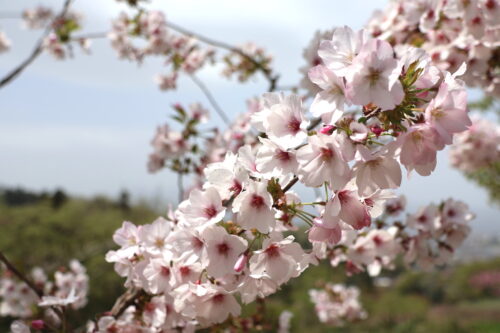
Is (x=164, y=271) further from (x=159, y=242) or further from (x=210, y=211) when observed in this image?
(x=210, y=211)

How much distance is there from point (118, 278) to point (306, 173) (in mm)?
6355

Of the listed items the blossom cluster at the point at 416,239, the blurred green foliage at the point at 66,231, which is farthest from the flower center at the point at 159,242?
the blurred green foliage at the point at 66,231

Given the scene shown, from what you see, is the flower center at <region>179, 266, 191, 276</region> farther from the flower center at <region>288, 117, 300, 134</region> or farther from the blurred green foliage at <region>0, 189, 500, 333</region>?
the blurred green foliage at <region>0, 189, 500, 333</region>

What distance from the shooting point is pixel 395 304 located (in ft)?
33.3

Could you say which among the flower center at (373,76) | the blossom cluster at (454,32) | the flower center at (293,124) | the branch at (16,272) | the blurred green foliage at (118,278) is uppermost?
the blossom cluster at (454,32)

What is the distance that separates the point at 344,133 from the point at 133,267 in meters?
0.68

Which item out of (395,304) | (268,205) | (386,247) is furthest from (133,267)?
(395,304)

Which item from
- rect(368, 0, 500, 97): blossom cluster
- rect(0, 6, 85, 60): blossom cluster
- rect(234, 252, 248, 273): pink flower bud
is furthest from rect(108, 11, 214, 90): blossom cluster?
rect(234, 252, 248, 273): pink flower bud

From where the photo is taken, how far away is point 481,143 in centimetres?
407

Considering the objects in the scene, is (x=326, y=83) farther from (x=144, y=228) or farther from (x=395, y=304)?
(x=395, y=304)

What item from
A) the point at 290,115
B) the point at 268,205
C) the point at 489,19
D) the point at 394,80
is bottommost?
the point at 268,205

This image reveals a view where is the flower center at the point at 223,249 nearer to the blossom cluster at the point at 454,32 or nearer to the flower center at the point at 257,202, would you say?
the flower center at the point at 257,202

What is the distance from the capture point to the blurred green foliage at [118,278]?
635 cm

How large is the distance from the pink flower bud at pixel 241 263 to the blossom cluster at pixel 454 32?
4.27 ft
